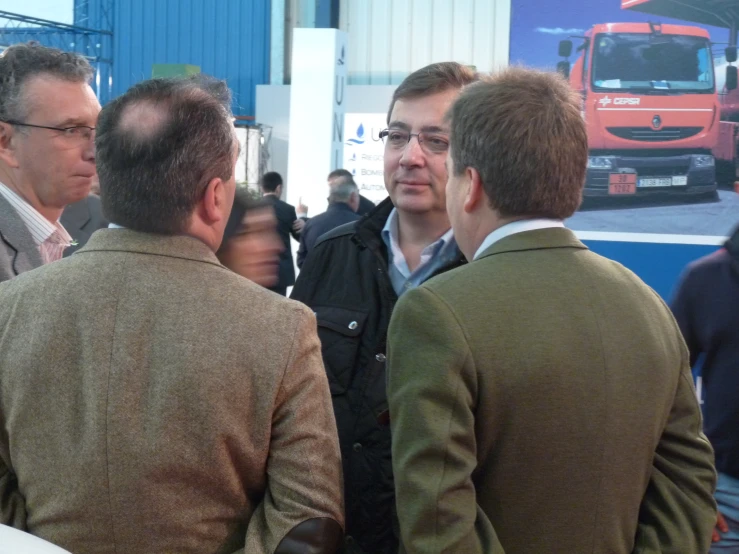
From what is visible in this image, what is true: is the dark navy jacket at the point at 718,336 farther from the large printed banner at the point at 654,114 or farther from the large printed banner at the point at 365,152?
the large printed banner at the point at 365,152

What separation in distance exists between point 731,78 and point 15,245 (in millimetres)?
5934

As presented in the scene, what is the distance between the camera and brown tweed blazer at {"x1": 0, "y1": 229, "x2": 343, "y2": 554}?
139 cm

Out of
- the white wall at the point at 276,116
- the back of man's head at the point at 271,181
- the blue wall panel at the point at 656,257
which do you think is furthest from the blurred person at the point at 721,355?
the white wall at the point at 276,116

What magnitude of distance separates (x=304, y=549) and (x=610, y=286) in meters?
0.69

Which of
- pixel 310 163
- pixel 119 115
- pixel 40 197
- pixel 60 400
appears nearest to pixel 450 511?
pixel 60 400

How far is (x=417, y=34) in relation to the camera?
1203cm

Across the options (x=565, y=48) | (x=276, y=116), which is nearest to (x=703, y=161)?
(x=565, y=48)

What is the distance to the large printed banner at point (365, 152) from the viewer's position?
33.6 feet

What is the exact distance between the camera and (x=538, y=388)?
1.34m

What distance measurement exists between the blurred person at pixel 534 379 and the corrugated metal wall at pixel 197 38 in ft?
39.5

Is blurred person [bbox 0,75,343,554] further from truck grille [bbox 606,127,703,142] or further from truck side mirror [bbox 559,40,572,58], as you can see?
truck side mirror [bbox 559,40,572,58]

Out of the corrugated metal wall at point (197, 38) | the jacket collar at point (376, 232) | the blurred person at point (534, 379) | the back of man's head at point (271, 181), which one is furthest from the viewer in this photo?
the corrugated metal wall at point (197, 38)

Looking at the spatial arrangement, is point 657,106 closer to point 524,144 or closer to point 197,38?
point 524,144

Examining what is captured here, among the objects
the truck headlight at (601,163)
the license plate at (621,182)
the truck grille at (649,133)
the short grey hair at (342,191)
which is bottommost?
the short grey hair at (342,191)
